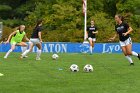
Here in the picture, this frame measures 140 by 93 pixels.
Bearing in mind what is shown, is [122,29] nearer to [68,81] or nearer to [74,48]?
[68,81]

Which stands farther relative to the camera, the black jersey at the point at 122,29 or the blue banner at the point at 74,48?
the blue banner at the point at 74,48

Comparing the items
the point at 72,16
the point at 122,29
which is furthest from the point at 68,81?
the point at 72,16

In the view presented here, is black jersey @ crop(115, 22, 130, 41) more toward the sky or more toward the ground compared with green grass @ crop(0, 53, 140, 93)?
more toward the sky

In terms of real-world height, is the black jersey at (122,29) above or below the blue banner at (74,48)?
above

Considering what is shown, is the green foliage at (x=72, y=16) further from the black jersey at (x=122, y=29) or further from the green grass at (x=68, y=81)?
the green grass at (x=68, y=81)

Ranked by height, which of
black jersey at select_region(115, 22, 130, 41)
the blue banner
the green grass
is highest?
black jersey at select_region(115, 22, 130, 41)

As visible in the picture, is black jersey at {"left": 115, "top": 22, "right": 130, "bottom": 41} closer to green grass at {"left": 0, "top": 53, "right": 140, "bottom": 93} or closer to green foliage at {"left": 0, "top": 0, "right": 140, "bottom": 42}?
green grass at {"left": 0, "top": 53, "right": 140, "bottom": 93}

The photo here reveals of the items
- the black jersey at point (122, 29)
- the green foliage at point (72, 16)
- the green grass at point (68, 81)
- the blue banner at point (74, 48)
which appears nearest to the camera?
the green grass at point (68, 81)

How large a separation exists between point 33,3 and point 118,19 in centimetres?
4193

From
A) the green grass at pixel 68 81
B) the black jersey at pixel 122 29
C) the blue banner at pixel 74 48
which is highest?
the black jersey at pixel 122 29

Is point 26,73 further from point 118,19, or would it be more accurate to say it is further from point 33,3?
point 33,3

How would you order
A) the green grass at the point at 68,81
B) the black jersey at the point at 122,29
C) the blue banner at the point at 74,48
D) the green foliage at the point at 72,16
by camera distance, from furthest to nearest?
the green foliage at the point at 72,16, the blue banner at the point at 74,48, the black jersey at the point at 122,29, the green grass at the point at 68,81

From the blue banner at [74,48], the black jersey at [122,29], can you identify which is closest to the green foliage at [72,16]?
the blue banner at [74,48]

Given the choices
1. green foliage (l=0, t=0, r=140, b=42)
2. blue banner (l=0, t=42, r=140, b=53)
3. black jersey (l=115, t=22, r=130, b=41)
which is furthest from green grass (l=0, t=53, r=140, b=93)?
green foliage (l=0, t=0, r=140, b=42)
